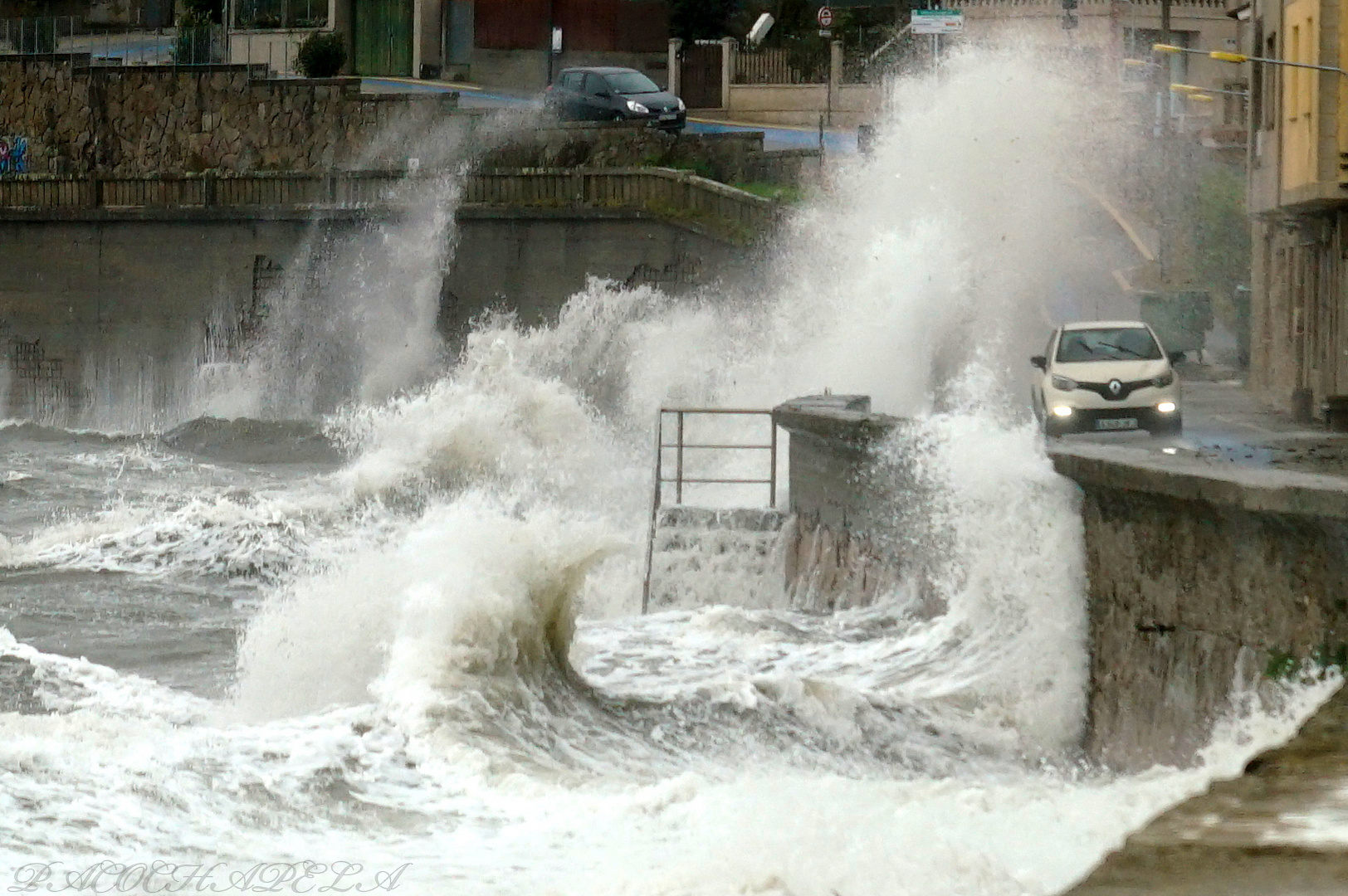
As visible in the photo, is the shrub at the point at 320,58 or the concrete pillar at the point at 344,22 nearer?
the shrub at the point at 320,58

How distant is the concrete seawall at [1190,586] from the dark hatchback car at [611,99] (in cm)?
2582

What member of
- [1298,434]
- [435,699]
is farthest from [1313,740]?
[1298,434]

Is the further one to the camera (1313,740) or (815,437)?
(815,437)

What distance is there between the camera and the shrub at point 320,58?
4225cm

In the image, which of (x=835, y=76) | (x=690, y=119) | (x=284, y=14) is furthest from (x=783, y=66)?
(x=284, y=14)

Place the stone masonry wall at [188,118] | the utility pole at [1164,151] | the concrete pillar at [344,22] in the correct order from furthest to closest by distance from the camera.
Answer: the concrete pillar at [344,22], the utility pole at [1164,151], the stone masonry wall at [188,118]

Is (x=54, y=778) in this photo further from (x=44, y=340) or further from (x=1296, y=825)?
(x=44, y=340)

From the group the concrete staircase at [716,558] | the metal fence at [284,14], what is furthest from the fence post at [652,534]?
the metal fence at [284,14]

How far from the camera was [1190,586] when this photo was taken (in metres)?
9.63

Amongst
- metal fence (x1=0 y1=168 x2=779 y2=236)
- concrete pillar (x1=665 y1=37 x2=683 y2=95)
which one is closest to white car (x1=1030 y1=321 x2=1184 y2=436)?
metal fence (x1=0 y1=168 x2=779 y2=236)

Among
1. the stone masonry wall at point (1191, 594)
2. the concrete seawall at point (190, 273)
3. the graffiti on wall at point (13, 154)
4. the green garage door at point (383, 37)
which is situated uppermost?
the green garage door at point (383, 37)

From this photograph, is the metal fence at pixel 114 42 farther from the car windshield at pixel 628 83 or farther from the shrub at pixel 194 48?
the car windshield at pixel 628 83

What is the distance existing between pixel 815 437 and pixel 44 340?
26.9 meters

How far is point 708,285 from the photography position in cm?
3164
